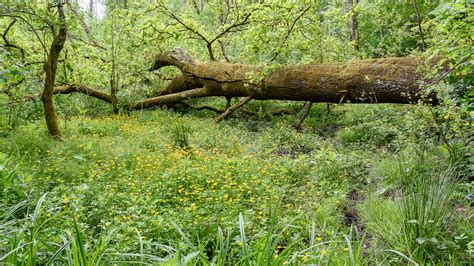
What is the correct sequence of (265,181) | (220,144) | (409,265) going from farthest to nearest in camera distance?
(220,144), (265,181), (409,265)

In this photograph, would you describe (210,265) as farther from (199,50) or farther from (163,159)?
(199,50)

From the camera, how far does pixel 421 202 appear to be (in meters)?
2.98

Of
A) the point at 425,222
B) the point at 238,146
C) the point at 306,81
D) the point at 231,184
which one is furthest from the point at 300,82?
the point at 425,222

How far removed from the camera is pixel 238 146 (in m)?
6.61

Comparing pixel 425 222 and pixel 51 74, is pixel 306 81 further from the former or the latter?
pixel 425 222

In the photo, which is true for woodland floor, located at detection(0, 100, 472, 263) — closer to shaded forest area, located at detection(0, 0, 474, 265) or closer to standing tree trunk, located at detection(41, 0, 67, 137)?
shaded forest area, located at detection(0, 0, 474, 265)

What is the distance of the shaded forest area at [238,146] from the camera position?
271cm

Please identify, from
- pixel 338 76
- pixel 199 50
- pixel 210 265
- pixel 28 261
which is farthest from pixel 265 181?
pixel 199 50

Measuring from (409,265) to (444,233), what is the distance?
0.57 meters

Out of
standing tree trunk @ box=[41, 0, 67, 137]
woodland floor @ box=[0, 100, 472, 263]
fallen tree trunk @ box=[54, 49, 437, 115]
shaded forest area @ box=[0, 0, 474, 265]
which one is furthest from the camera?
fallen tree trunk @ box=[54, 49, 437, 115]

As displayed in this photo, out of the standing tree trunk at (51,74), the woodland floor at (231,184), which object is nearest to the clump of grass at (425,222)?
the woodland floor at (231,184)

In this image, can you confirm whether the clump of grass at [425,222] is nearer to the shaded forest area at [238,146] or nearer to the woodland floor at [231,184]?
the shaded forest area at [238,146]

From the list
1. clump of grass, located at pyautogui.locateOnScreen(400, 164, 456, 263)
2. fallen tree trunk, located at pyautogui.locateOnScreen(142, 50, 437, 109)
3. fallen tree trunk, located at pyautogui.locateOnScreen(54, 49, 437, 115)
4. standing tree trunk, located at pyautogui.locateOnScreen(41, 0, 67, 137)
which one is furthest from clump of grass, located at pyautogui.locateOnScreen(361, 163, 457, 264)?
standing tree trunk, located at pyautogui.locateOnScreen(41, 0, 67, 137)

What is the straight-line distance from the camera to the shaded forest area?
2709 millimetres
